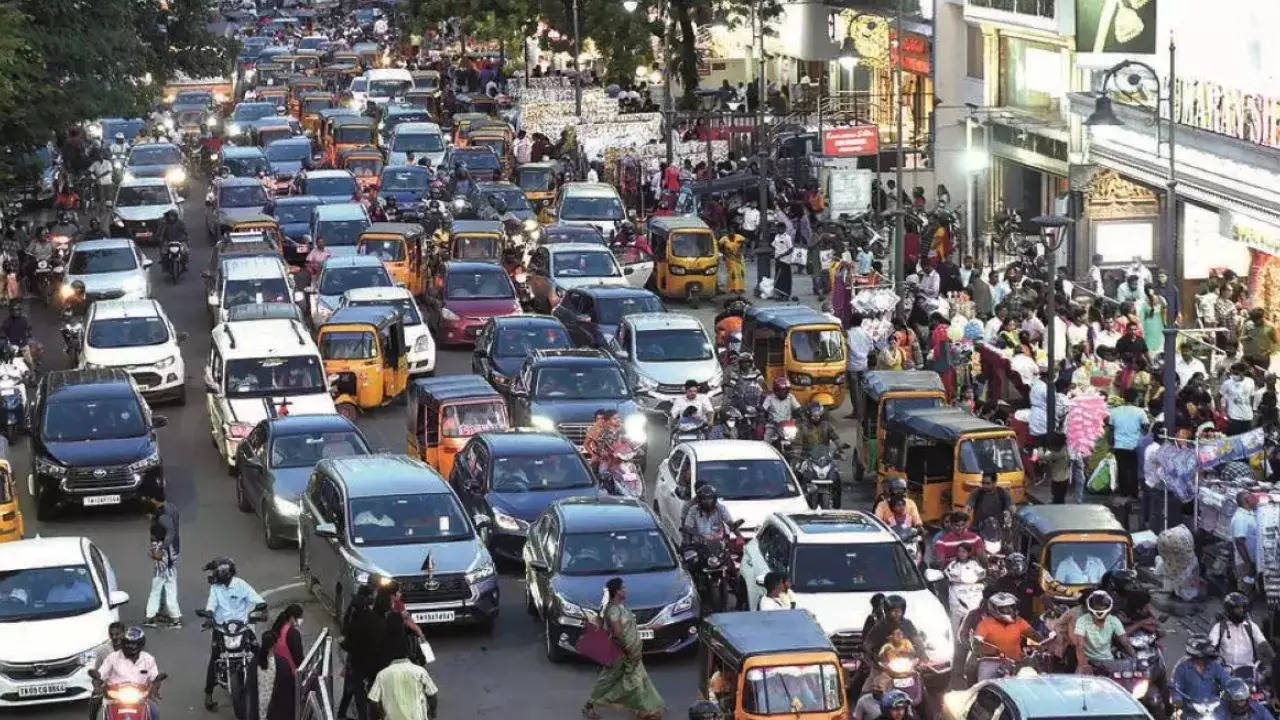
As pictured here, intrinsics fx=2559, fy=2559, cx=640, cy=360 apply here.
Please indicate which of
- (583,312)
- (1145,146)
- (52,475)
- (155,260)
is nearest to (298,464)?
(52,475)

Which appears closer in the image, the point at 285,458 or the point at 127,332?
the point at 285,458

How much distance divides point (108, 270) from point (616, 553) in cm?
2394

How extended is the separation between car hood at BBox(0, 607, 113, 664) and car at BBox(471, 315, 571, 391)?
13.9 meters

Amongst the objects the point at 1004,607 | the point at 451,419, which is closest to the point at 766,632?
the point at 1004,607

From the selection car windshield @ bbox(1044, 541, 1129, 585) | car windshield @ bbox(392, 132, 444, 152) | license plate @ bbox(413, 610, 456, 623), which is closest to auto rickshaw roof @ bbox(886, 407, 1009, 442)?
car windshield @ bbox(1044, 541, 1129, 585)

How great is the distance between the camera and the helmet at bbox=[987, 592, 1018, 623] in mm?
21703

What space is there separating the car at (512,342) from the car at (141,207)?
62.5 feet

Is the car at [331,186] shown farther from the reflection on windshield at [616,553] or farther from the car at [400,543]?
the reflection on windshield at [616,553]

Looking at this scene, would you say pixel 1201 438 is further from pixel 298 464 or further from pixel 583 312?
pixel 583 312

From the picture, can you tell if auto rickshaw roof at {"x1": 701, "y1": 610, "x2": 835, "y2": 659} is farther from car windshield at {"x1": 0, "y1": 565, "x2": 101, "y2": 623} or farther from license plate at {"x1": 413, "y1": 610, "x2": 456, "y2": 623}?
car windshield at {"x1": 0, "y1": 565, "x2": 101, "y2": 623}

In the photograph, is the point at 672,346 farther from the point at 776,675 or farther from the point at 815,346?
the point at 776,675

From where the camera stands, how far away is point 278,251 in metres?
49.3

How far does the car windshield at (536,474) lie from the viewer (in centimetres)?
2888

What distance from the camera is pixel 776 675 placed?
20.2 m
